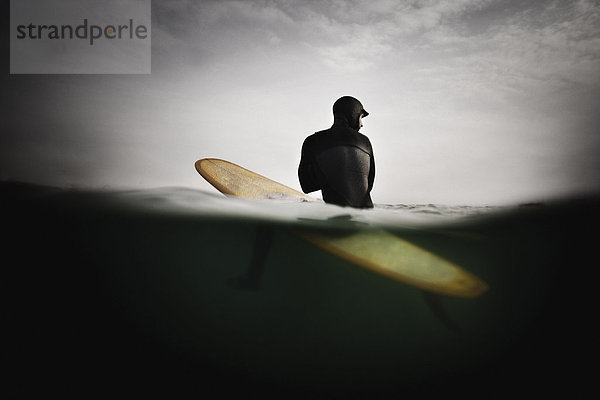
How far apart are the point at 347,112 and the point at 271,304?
249 centimetres

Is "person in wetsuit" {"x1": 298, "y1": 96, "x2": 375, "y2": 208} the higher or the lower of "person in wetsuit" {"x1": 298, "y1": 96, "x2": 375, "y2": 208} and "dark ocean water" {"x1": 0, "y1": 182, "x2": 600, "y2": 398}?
the higher

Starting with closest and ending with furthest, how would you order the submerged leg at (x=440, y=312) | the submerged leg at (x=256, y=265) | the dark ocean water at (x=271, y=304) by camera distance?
the dark ocean water at (x=271, y=304), the submerged leg at (x=440, y=312), the submerged leg at (x=256, y=265)

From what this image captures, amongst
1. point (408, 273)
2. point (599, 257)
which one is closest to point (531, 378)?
point (599, 257)

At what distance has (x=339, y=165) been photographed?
315cm

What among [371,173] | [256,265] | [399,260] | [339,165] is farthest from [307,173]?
[399,260]

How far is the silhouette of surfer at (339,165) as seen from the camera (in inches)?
125

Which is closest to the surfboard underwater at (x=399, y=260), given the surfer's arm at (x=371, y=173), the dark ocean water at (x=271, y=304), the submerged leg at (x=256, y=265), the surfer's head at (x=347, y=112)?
the dark ocean water at (x=271, y=304)

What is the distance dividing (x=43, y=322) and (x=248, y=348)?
2.30 metres

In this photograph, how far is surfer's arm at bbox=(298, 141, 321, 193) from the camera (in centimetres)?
337

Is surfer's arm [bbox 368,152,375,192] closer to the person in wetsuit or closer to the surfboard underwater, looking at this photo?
the person in wetsuit

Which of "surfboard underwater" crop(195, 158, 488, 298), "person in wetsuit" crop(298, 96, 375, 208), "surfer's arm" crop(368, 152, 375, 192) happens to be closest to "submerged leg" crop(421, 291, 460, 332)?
"surfboard underwater" crop(195, 158, 488, 298)

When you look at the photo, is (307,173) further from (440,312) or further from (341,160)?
(440,312)

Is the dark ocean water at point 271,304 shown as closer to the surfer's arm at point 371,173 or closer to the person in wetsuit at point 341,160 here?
the person in wetsuit at point 341,160

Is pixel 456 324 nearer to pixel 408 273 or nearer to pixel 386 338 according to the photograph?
pixel 386 338
